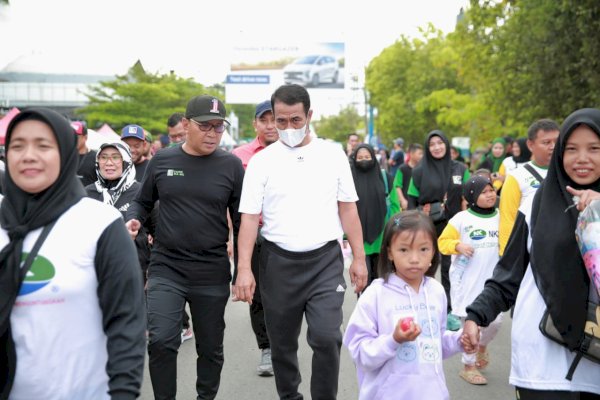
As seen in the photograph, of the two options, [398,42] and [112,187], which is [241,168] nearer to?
[112,187]

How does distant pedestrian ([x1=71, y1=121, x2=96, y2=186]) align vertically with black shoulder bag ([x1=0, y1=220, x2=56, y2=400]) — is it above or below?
above

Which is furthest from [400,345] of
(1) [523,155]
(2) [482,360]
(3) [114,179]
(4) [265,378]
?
(1) [523,155]

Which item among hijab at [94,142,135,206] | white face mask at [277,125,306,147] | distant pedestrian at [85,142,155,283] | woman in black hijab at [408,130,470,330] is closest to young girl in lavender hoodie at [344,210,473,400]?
white face mask at [277,125,306,147]

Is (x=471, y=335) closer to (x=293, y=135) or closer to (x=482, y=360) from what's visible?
(x=293, y=135)

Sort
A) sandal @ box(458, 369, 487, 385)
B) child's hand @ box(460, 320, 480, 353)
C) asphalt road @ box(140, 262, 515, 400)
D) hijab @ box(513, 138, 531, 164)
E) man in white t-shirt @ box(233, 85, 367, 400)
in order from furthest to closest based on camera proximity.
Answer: hijab @ box(513, 138, 531, 164) → sandal @ box(458, 369, 487, 385) → asphalt road @ box(140, 262, 515, 400) → man in white t-shirt @ box(233, 85, 367, 400) → child's hand @ box(460, 320, 480, 353)

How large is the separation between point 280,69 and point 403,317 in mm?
32388

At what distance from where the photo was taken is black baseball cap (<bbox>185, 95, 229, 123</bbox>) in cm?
510

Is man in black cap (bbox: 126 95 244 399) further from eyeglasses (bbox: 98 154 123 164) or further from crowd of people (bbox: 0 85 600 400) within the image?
eyeglasses (bbox: 98 154 123 164)

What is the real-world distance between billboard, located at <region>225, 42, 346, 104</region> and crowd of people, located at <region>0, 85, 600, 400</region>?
28.5 m

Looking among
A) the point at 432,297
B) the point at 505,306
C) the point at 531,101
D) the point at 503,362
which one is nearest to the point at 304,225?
the point at 432,297

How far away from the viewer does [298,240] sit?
476cm

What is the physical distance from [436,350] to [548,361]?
25.2 inches

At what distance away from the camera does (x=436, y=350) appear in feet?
12.3

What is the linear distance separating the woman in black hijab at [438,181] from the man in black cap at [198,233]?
451 centimetres
